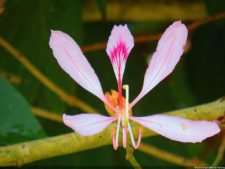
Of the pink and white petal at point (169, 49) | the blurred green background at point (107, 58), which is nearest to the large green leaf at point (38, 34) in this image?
the blurred green background at point (107, 58)

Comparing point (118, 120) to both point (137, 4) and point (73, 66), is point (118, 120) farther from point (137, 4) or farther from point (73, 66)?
point (137, 4)

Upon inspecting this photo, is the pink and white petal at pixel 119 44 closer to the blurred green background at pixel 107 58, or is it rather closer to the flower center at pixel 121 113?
the flower center at pixel 121 113

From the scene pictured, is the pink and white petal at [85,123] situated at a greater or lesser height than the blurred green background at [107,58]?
lesser

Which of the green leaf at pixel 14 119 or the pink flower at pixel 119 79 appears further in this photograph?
the green leaf at pixel 14 119

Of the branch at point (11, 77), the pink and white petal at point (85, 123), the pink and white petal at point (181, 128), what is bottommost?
the pink and white petal at point (181, 128)

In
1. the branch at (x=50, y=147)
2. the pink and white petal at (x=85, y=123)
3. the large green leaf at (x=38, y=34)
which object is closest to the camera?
the pink and white petal at (x=85, y=123)

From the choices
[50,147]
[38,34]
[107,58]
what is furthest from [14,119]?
[107,58]

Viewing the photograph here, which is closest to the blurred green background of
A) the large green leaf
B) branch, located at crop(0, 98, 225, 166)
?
the large green leaf

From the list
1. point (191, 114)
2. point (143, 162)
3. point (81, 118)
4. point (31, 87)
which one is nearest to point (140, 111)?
point (143, 162)
